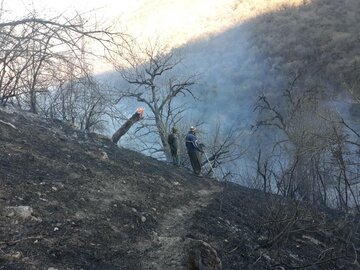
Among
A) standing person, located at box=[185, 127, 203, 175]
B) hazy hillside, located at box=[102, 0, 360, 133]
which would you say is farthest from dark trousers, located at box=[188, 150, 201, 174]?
hazy hillside, located at box=[102, 0, 360, 133]

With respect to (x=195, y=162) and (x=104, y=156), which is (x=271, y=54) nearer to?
(x=195, y=162)

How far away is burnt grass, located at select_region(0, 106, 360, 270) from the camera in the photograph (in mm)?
4227

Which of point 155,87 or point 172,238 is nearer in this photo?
point 172,238

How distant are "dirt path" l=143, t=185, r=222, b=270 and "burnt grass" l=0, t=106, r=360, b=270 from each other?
1 cm

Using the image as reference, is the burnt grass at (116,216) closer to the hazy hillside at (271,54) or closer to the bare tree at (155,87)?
the bare tree at (155,87)

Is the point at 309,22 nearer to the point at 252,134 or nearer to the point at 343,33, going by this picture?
the point at 343,33

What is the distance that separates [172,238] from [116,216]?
0.75 m

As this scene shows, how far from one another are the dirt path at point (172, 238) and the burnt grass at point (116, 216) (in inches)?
0.5

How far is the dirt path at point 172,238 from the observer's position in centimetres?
450

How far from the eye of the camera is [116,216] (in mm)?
5328

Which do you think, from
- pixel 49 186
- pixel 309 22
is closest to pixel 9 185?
pixel 49 186

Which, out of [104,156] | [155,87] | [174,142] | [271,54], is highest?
[271,54]

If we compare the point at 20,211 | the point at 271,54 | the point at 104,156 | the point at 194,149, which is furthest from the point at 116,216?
the point at 271,54

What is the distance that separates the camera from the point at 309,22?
111ft
